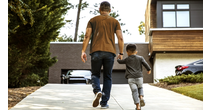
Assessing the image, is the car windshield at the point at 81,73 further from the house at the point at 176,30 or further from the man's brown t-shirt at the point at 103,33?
the man's brown t-shirt at the point at 103,33

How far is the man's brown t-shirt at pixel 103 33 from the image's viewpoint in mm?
5625

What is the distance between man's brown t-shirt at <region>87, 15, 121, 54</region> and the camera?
5625 mm

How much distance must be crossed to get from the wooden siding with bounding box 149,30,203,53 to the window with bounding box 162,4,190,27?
0.69 meters

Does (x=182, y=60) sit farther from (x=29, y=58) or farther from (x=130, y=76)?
(x=130, y=76)

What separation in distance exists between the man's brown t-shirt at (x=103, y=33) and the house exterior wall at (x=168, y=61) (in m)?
17.8

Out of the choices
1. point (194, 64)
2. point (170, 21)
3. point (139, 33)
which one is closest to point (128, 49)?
point (194, 64)

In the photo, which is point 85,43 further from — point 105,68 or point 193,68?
point 193,68

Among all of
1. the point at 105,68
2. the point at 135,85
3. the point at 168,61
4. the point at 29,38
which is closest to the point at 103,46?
the point at 105,68

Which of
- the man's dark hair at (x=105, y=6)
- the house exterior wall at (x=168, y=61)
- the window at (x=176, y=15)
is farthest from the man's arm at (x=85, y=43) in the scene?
the house exterior wall at (x=168, y=61)

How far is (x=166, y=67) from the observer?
23.2 metres

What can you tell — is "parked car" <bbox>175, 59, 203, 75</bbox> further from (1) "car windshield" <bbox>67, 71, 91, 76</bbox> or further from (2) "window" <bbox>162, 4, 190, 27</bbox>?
(2) "window" <bbox>162, 4, 190, 27</bbox>

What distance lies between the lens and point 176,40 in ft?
72.5

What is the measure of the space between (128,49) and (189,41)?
56.8ft

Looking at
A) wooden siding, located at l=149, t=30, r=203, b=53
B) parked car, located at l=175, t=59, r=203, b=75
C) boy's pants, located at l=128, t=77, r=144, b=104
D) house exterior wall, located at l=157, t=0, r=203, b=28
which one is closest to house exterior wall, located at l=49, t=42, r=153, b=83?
wooden siding, located at l=149, t=30, r=203, b=53
